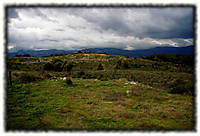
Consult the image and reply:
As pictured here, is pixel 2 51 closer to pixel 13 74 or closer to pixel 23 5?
pixel 23 5

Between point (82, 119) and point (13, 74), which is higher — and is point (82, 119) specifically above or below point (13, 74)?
below

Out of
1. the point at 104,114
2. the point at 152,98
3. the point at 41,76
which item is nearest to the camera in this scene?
the point at 104,114

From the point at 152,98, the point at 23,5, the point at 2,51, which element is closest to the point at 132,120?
the point at 152,98

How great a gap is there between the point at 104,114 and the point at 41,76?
387 inches

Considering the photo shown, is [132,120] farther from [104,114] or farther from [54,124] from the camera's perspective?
[54,124]

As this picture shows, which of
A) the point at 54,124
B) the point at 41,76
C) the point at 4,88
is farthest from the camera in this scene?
the point at 41,76

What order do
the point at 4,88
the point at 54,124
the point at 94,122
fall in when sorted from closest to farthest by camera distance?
1. the point at 4,88
2. the point at 54,124
3. the point at 94,122

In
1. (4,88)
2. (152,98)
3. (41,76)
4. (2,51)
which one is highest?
(2,51)

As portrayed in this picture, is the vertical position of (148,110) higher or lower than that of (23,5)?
lower

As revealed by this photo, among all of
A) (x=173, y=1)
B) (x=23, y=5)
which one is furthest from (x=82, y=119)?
(x=173, y=1)

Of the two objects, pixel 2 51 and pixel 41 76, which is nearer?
pixel 2 51

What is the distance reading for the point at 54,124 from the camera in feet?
11.3

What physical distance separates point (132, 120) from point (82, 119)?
1.87m

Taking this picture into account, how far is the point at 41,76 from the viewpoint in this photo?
11.7 m
